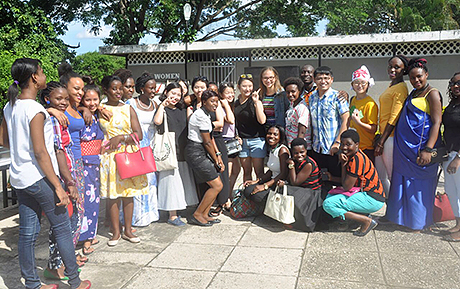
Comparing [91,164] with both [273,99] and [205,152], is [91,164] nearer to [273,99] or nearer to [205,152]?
[205,152]

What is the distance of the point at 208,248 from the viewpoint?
4242 mm

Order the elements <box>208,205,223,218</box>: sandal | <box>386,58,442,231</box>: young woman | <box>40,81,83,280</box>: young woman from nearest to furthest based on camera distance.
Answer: <box>40,81,83,280</box>: young woman → <box>386,58,442,231</box>: young woman → <box>208,205,223,218</box>: sandal

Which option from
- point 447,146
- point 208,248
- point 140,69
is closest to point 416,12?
point 140,69

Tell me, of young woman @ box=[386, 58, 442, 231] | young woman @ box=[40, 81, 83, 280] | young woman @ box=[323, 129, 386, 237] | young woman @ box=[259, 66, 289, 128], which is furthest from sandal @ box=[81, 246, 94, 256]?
young woman @ box=[386, 58, 442, 231]

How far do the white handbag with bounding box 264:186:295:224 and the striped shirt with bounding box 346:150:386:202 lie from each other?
0.73 metres

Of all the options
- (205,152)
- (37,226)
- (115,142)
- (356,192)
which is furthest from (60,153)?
(356,192)

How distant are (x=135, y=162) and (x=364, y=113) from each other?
2.66 m

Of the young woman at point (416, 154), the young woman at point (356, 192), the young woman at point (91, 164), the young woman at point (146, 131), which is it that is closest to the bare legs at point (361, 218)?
the young woman at point (356, 192)

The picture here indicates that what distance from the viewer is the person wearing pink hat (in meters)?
4.83

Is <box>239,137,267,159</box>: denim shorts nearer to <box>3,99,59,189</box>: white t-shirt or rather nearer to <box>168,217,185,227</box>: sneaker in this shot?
<box>168,217,185,227</box>: sneaker

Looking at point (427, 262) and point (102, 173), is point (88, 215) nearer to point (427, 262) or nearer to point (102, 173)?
point (102, 173)

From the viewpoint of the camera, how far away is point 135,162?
426 centimetres

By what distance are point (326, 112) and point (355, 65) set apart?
8.69 meters

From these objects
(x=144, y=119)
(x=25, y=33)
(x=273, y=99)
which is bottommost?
(x=144, y=119)
